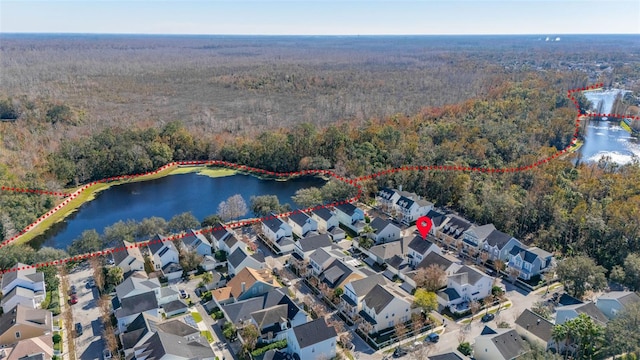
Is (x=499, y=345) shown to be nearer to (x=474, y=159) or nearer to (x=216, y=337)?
(x=216, y=337)

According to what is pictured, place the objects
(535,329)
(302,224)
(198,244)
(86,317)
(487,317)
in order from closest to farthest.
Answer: (535,329)
(487,317)
(86,317)
(198,244)
(302,224)

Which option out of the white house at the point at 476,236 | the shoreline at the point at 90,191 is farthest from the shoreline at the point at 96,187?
the white house at the point at 476,236

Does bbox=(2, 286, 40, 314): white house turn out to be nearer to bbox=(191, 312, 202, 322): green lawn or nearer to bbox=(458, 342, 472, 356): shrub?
bbox=(191, 312, 202, 322): green lawn

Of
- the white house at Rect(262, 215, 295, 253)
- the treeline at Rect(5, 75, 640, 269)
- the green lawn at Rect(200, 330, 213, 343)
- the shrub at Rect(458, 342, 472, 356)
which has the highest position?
the treeline at Rect(5, 75, 640, 269)

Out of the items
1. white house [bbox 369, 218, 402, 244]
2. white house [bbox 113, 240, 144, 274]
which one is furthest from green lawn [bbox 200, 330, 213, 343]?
white house [bbox 369, 218, 402, 244]

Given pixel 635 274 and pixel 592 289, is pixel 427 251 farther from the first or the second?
pixel 635 274

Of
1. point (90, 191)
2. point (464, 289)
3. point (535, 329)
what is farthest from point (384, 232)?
point (90, 191)
